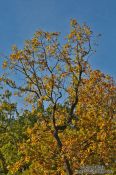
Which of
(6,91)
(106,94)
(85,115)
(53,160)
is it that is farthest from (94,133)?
(6,91)

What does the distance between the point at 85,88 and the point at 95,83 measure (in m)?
3.76

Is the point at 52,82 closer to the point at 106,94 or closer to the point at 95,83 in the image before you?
the point at 95,83

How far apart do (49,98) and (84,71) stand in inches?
102

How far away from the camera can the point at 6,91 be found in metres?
44.9

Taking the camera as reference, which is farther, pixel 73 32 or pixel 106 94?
pixel 106 94

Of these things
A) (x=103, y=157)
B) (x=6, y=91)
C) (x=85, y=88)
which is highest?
(x=6, y=91)

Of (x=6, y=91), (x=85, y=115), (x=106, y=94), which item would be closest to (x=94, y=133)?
(x=85, y=115)

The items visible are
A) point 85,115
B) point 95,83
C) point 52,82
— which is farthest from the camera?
point 95,83

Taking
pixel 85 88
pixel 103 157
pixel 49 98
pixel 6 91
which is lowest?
pixel 103 157

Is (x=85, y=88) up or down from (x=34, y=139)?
up

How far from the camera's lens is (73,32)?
27.1 metres

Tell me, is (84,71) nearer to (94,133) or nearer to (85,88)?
(94,133)

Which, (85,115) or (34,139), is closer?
(34,139)

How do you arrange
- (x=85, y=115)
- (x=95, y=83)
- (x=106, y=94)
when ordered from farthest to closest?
(x=106, y=94) → (x=95, y=83) → (x=85, y=115)
